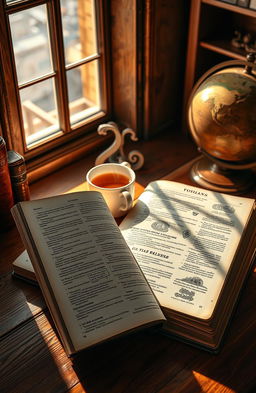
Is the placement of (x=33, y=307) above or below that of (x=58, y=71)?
below

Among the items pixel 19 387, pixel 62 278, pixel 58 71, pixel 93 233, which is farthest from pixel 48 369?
pixel 58 71

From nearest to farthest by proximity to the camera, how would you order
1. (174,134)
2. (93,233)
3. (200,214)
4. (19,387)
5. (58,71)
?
(19,387) < (93,233) < (200,214) < (58,71) < (174,134)

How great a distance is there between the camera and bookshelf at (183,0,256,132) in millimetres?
1482

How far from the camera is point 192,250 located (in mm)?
1130

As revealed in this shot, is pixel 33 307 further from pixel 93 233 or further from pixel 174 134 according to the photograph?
pixel 174 134

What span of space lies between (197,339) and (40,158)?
0.72 m

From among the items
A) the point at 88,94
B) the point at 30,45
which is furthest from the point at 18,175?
the point at 30,45

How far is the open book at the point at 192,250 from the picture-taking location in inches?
39.9

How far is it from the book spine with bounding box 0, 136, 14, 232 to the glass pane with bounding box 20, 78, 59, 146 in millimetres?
259

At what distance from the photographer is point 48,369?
98 centimetres

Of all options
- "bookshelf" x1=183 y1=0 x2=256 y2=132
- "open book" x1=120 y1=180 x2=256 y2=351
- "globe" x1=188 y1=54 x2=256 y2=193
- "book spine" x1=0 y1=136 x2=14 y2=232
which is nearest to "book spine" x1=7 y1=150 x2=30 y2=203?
"book spine" x1=0 y1=136 x2=14 y2=232

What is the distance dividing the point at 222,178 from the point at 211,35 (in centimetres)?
45

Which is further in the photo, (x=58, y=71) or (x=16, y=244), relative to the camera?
(x=58, y=71)

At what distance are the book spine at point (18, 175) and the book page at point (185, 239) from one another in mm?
281
